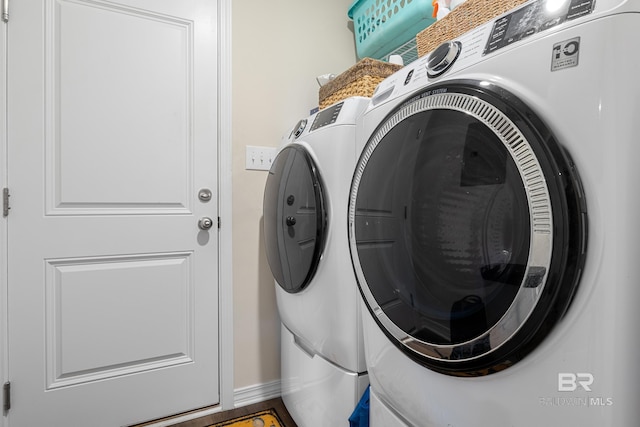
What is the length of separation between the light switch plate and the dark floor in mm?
1096

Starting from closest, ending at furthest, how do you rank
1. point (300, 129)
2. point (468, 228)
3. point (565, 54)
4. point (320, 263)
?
point (565, 54), point (468, 228), point (320, 263), point (300, 129)

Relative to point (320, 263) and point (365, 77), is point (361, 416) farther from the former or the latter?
point (365, 77)

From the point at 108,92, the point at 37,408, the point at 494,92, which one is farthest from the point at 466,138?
the point at 37,408

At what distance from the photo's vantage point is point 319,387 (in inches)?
43.1

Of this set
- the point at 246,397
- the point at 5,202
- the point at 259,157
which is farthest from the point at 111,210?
the point at 246,397

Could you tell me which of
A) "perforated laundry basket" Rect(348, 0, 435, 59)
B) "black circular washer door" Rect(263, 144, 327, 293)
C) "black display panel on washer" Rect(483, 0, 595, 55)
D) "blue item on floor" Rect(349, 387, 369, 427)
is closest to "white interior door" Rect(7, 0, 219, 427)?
"black circular washer door" Rect(263, 144, 327, 293)

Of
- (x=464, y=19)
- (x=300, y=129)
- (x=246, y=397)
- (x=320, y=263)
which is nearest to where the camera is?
(x=464, y=19)

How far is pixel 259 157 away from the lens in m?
1.56

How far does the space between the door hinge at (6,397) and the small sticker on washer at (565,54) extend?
1802 millimetres

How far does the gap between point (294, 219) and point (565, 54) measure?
2.69 ft

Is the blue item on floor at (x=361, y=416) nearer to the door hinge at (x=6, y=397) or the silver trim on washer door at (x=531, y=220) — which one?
the silver trim on washer door at (x=531, y=220)

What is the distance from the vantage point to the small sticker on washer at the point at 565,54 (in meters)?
0.41

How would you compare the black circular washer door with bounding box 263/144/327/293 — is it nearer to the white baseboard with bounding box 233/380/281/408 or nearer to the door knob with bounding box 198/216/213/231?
the door knob with bounding box 198/216/213/231

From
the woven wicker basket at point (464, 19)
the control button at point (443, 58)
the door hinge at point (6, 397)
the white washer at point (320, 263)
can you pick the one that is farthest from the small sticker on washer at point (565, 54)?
the door hinge at point (6, 397)
